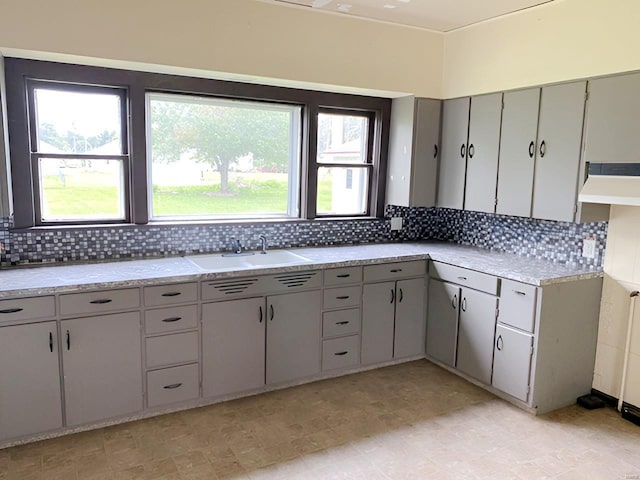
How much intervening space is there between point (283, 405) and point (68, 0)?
9.23 feet

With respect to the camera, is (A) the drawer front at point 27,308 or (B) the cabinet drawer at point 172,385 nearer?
(A) the drawer front at point 27,308

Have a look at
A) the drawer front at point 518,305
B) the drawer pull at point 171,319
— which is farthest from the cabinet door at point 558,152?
the drawer pull at point 171,319

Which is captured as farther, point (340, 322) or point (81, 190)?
point (340, 322)

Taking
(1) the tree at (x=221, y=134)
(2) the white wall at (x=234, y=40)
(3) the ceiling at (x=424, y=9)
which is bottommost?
(1) the tree at (x=221, y=134)

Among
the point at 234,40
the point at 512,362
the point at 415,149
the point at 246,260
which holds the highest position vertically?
the point at 234,40

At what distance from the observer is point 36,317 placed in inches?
104

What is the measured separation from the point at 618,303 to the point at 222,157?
301 cm

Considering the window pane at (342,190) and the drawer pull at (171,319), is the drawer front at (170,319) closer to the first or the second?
the drawer pull at (171,319)

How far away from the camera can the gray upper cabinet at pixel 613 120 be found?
2852 millimetres

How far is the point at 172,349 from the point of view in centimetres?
303

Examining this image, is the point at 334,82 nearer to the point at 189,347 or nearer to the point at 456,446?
the point at 189,347

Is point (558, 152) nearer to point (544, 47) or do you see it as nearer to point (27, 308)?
point (544, 47)

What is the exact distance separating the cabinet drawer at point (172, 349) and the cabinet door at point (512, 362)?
205 centimetres

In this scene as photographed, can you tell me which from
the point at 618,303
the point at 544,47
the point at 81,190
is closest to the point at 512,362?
the point at 618,303
